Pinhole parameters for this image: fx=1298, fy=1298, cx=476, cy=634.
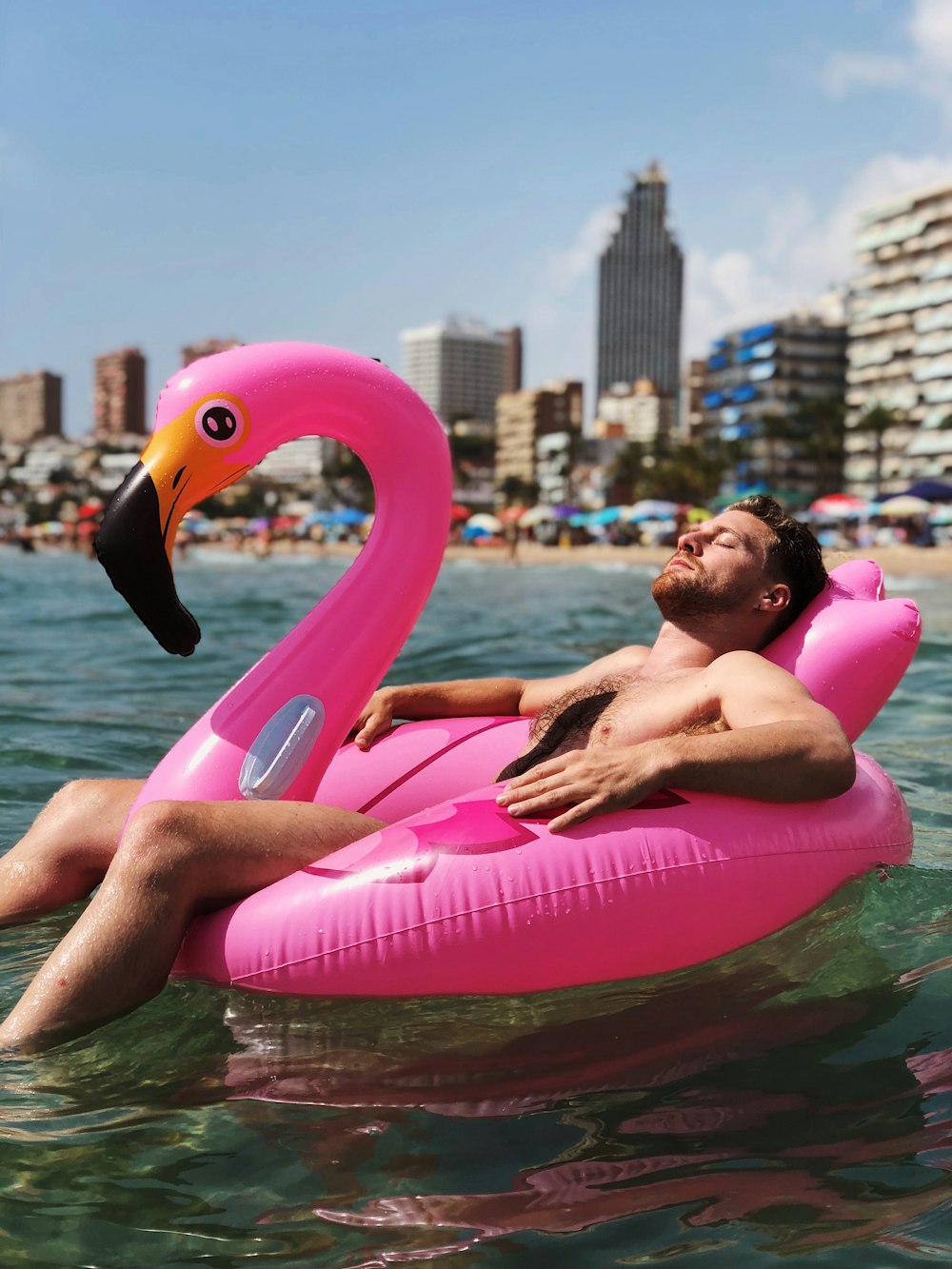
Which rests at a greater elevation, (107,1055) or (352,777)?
(352,777)

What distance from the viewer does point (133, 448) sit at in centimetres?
17938

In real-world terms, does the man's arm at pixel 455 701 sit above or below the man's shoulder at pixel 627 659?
below

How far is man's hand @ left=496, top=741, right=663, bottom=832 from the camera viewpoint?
106 inches

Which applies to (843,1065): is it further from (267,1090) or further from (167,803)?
(167,803)

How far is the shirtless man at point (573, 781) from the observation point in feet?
8.29

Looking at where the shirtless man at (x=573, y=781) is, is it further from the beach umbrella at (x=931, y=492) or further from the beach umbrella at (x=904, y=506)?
the beach umbrella at (x=931, y=492)

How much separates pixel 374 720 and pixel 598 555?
45.4 meters

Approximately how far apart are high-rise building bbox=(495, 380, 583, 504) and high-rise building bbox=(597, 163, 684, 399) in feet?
194

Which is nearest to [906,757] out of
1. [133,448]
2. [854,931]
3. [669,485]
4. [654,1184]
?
[854,931]

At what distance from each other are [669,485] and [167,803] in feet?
270

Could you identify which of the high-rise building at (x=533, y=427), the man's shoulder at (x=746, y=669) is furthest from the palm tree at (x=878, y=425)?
the man's shoulder at (x=746, y=669)

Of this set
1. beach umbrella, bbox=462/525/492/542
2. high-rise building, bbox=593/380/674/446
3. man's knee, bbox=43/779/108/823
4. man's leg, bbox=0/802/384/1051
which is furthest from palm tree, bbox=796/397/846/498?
man's leg, bbox=0/802/384/1051

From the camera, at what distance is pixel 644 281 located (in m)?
197

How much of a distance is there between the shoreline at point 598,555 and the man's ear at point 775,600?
16873mm
